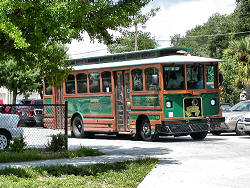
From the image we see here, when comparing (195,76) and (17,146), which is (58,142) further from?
(195,76)

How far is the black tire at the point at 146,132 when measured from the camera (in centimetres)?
1952

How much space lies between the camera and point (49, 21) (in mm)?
11227

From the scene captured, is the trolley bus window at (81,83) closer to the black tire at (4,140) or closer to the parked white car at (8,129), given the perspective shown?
the parked white car at (8,129)

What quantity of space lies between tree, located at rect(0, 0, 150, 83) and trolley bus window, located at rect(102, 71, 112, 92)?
781cm

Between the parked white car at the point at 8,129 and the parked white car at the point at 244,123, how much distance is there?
899 cm

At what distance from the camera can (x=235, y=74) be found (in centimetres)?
3759

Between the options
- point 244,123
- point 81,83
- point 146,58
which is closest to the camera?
point 146,58

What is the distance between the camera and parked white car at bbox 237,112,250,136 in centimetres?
2092

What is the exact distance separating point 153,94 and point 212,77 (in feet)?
8.40

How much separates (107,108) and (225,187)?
12.4m

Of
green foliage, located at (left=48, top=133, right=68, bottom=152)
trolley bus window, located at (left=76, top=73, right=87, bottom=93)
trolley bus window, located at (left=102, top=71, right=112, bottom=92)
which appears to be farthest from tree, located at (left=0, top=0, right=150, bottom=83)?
trolley bus window, located at (left=76, top=73, right=87, bottom=93)

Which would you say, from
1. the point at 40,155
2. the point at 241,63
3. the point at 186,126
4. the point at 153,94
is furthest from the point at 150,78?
the point at 241,63

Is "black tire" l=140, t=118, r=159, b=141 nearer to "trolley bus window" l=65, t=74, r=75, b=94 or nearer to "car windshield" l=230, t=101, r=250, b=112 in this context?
"trolley bus window" l=65, t=74, r=75, b=94

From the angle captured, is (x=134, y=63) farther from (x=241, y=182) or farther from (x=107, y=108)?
(x=241, y=182)
